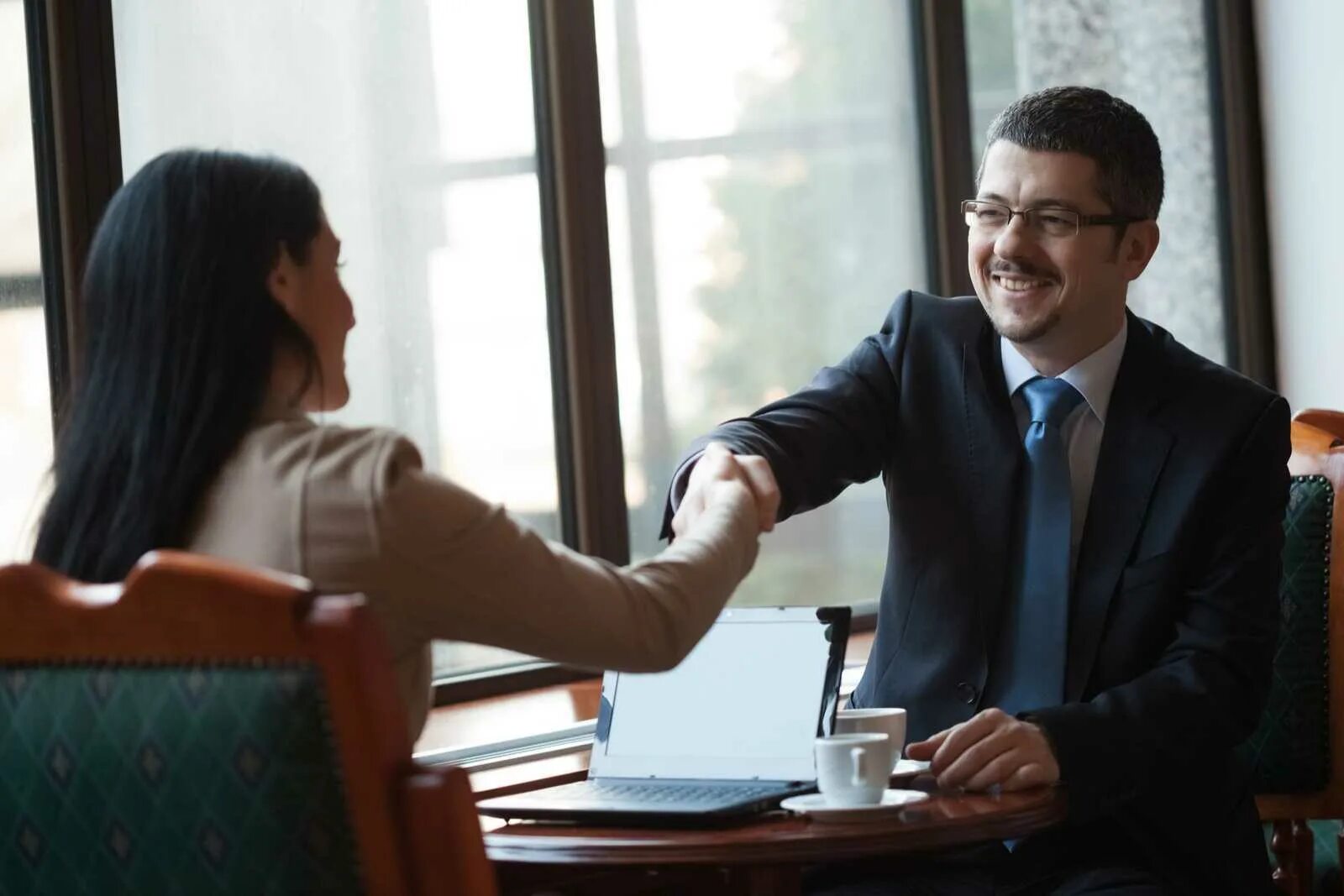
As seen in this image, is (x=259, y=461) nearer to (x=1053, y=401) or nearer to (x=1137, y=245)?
(x=1053, y=401)

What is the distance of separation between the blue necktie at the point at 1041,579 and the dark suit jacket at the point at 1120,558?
0.06 ft

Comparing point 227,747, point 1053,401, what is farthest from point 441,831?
point 1053,401

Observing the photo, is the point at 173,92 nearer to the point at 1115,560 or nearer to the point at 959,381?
the point at 959,381

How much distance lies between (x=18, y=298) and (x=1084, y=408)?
4.64 feet

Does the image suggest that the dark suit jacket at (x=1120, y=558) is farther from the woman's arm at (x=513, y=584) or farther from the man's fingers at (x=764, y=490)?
the woman's arm at (x=513, y=584)

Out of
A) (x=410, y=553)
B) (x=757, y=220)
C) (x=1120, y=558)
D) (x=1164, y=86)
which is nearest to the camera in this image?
(x=410, y=553)

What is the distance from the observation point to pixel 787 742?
1730mm

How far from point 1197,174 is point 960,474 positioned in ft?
8.37

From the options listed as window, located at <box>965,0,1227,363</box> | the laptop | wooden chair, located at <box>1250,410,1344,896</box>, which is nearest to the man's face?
wooden chair, located at <box>1250,410,1344,896</box>

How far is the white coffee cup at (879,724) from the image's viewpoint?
167 centimetres

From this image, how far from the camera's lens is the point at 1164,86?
4328 millimetres

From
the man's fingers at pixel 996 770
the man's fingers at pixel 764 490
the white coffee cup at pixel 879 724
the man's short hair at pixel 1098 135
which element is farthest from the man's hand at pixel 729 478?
the man's short hair at pixel 1098 135

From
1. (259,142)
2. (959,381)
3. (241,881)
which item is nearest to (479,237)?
(259,142)

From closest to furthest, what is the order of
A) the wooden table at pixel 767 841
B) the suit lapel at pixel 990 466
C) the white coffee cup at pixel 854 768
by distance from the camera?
1. the wooden table at pixel 767 841
2. the white coffee cup at pixel 854 768
3. the suit lapel at pixel 990 466
